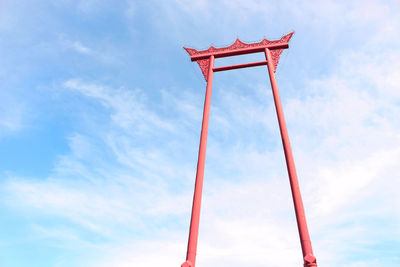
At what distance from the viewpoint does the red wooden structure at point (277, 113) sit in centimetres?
488

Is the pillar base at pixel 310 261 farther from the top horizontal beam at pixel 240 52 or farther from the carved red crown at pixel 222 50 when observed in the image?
the top horizontal beam at pixel 240 52

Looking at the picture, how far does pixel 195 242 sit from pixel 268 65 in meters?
5.21

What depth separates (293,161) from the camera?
5797 millimetres

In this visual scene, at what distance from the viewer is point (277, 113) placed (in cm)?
675

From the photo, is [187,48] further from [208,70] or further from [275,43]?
[275,43]

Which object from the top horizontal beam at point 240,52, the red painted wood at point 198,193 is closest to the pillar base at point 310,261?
the red painted wood at point 198,193

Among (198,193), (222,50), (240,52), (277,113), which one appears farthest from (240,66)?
(198,193)

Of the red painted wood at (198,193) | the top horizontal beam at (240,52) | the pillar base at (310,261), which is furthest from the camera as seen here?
the top horizontal beam at (240,52)

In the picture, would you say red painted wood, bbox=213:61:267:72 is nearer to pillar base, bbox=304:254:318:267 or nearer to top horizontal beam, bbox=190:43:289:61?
top horizontal beam, bbox=190:43:289:61

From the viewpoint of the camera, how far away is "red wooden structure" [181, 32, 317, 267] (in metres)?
4.88

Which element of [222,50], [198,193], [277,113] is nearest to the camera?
[198,193]

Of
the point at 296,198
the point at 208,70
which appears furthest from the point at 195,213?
the point at 208,70

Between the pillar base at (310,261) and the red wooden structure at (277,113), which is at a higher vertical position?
the red wooden structure at (277,113)

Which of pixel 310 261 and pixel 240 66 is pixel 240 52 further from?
pixel 310 261
